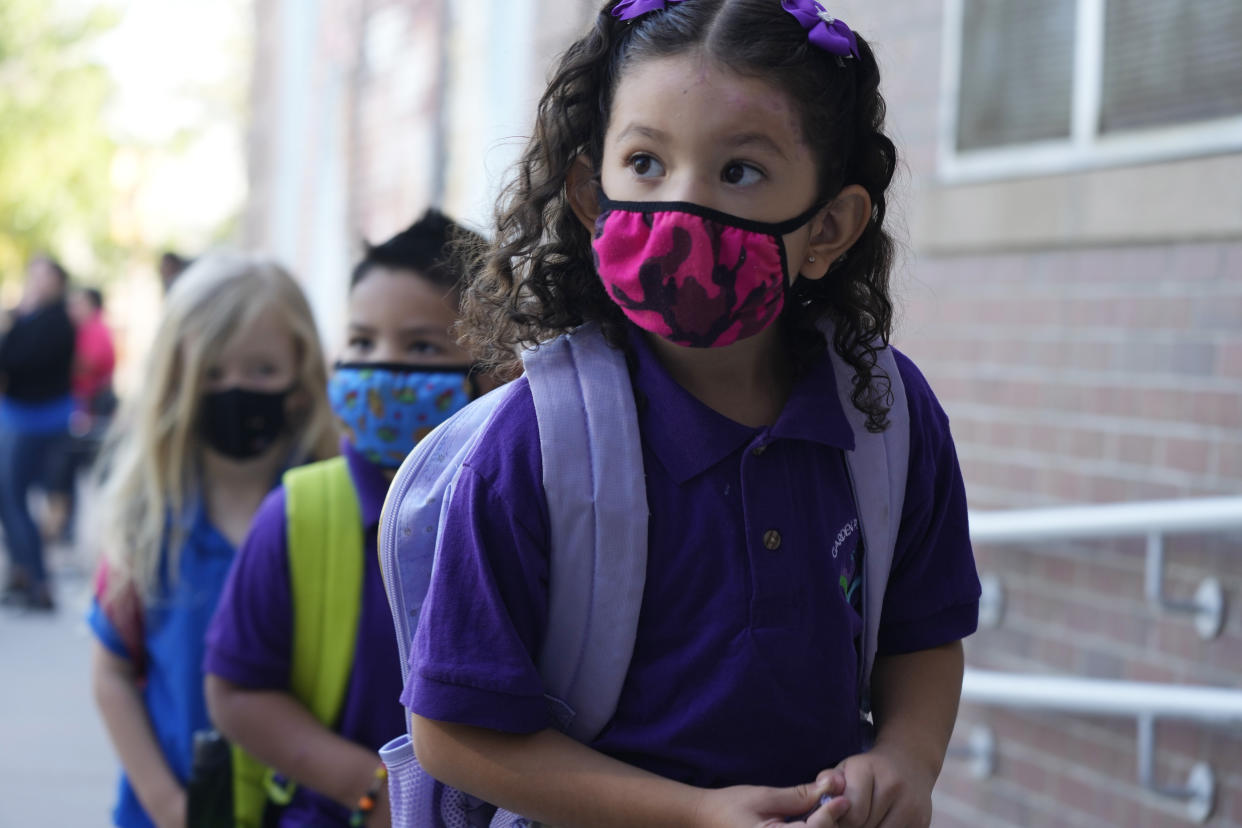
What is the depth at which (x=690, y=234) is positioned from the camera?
155 centimetres

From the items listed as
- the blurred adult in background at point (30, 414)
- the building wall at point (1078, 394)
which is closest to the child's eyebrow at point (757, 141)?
the building wall at point (1078, 394)

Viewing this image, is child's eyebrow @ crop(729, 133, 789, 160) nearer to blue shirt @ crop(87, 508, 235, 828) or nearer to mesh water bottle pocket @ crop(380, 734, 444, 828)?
mesh water bottle pocket @ crop(380, 734, 444, 828)

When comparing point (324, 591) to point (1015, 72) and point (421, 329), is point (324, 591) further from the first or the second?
point (1015, 72)

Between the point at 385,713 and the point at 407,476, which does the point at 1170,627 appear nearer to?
the point at 385,713

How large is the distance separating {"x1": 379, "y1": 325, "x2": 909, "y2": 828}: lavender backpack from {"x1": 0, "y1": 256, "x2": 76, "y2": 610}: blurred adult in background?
8.32 meters

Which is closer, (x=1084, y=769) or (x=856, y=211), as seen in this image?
(x=856, y=211)

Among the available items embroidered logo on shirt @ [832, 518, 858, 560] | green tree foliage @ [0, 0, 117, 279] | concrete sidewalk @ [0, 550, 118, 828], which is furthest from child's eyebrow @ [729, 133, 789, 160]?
green tree foliage @ [0, 0, 117, 279]

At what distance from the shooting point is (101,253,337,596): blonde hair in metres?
3.17

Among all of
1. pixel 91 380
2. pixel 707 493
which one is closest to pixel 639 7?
pixel 707 493

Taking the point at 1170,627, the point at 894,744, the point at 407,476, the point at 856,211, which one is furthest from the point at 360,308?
the point at 1170,627

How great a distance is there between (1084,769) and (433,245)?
91.6 inches

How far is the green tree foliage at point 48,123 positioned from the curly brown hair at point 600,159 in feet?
81.1

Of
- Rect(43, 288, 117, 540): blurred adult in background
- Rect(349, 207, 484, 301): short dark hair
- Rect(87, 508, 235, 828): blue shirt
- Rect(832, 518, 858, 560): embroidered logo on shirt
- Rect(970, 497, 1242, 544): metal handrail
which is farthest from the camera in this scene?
Rect(43, 288, 117, 540): blurred adult in background

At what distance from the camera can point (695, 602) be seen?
157 cm
